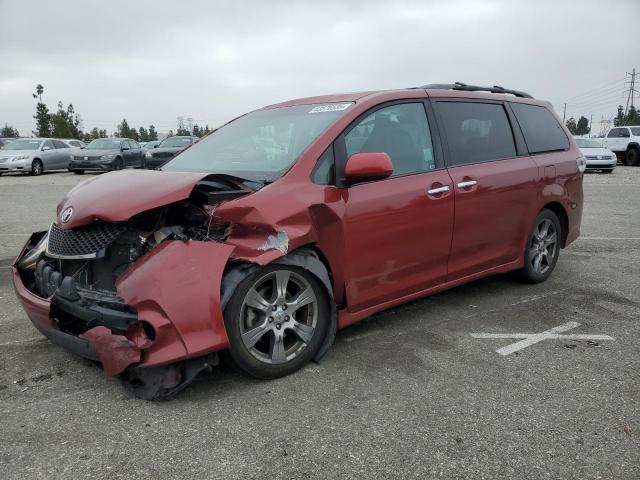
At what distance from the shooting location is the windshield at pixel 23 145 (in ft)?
66.1

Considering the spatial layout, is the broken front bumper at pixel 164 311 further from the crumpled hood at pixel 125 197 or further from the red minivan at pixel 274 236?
the crumpled hood at pixel 125 197

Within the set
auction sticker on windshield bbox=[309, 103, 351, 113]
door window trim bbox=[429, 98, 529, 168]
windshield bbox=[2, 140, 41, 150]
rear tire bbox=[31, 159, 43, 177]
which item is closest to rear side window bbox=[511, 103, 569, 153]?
door window trim bbox=[429, 98, 529, 168]

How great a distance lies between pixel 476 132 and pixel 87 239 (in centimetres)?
301

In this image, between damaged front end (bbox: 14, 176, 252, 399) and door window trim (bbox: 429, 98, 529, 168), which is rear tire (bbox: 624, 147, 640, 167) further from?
damaged front end (bbox: 14, 176, 252, 399)

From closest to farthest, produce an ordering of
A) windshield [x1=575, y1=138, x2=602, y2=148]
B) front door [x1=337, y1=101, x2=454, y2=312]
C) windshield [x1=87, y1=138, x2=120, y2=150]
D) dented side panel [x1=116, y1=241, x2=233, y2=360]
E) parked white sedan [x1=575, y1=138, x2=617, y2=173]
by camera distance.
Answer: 1. dented side panel [x1=116, y1=241, x2=233, y2=360]
2. front door [x1=337, y1=101, x2=454, y2=312]
3. parked white sedan [x1=575, y1=138, x2=617, y2=173]
4. windshield [x1=87, y1=138, x2=120, y2=150]
5. windshield [x1=575, y1=138, x2=602, y2=148]

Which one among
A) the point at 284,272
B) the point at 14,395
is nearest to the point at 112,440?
the point at 14,395

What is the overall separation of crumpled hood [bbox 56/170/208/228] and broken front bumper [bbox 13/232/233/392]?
26cm

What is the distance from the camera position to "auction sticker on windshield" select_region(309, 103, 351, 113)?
11.8 feet

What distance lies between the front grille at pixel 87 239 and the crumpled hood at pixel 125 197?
0.06 meters

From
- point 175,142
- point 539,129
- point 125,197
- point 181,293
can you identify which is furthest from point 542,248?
point 175,142

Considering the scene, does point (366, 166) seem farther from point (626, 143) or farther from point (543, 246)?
point (626, 143)

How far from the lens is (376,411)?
273 centimetres

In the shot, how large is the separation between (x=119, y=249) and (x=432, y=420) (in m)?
1.91

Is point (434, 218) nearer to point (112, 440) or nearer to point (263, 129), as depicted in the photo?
point (263, 129)
